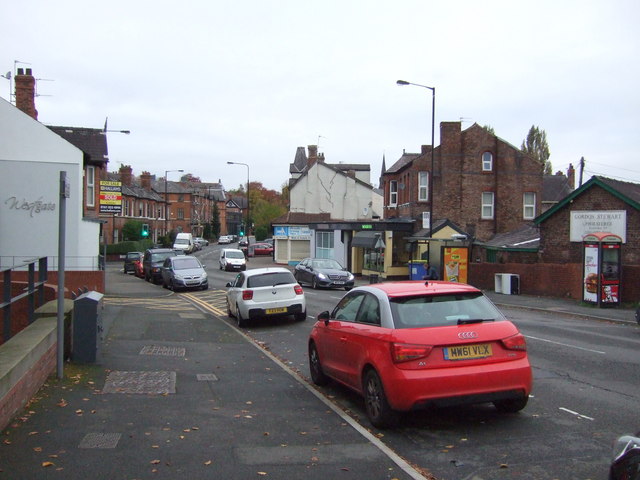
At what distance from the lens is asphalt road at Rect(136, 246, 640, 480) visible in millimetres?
5586

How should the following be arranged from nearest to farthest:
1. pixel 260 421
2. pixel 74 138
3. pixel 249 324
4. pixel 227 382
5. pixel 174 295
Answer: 1. pixel 260 421
2. pixel 227 382
3. pixel 249 324
4. pixel 174 295
5. pixel 74 138

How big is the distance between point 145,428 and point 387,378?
2585mm

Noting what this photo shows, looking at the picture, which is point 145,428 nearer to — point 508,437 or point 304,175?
point 508,437

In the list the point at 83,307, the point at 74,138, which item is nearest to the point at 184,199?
the point at 74,138

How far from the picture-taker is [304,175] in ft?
215

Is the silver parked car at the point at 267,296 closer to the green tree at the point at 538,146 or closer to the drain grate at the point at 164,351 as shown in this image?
the drain grate at the point at 164,351

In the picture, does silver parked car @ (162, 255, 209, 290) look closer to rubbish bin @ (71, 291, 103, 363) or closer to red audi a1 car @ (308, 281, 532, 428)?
rubbish bin @ (71, 291, 103, 363)

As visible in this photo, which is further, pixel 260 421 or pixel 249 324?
pixel 249 324

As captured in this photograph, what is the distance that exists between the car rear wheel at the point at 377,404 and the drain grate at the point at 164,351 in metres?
5.57

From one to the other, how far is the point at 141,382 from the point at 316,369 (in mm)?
2514

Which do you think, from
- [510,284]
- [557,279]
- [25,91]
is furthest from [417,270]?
[25,91]

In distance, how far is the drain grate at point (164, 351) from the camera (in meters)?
11.7

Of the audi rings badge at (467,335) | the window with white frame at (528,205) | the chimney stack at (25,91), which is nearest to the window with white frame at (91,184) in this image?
the chimney stack at (25,91)

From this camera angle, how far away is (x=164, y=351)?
12047mm
